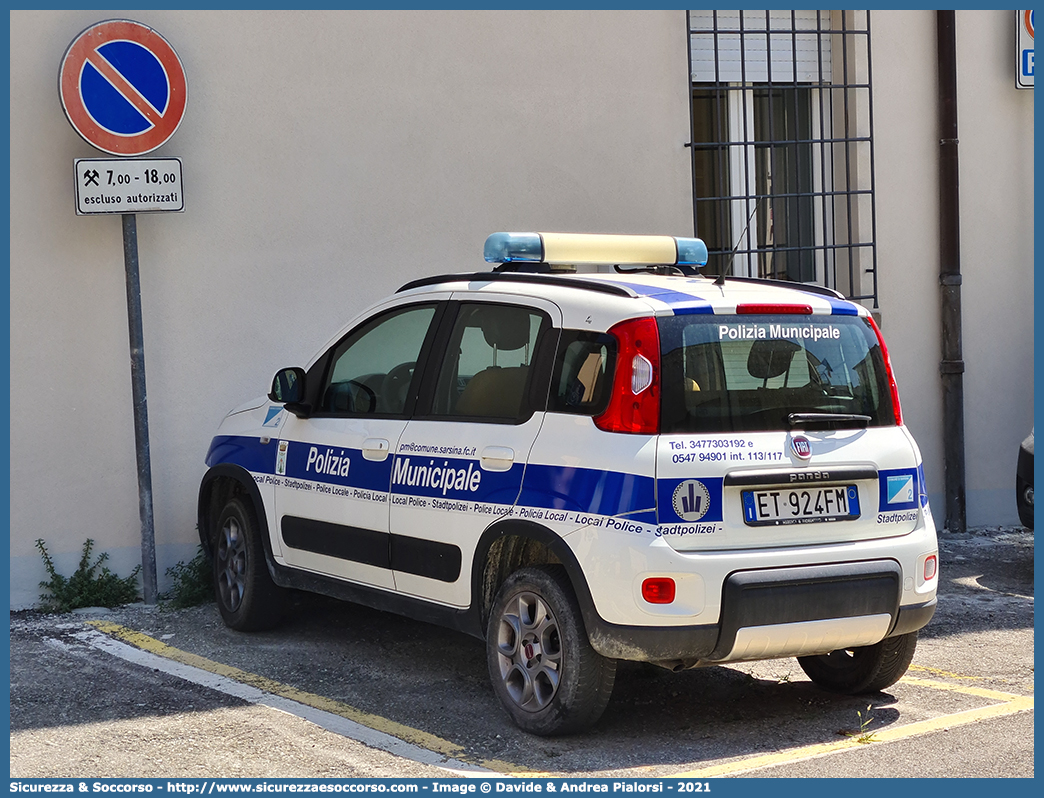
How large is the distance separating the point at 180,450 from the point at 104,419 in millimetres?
482

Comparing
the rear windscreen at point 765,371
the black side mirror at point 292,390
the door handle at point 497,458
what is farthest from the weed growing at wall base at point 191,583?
the rear windscreen at point 765,371

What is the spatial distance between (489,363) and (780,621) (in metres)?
1.62

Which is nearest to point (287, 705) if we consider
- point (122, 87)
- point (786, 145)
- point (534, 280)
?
point (534, 280)

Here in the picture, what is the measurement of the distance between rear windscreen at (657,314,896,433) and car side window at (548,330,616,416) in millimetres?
223

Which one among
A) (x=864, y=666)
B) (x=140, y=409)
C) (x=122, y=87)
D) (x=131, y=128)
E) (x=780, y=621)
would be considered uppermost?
(x=122, y=87)

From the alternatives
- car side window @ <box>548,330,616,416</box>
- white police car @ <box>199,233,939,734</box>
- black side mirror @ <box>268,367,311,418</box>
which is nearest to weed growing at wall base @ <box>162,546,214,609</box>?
black side mirror @ <box>268,367,311,418</box>

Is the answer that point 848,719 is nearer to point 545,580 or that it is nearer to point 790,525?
point 790,525

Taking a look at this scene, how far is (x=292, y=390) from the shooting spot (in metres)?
6.28

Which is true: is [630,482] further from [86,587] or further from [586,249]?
[86,587]

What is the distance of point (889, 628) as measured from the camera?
16.5ft

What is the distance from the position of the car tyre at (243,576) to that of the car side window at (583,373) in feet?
7.63

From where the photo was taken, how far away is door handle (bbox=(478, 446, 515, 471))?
16.9ft

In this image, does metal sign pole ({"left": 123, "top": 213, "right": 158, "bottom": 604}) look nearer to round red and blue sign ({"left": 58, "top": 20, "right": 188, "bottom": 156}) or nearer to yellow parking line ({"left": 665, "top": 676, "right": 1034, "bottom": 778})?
round red and blue sign ({"left": 58, "top": 20, "right": 188, "bottom": 156})

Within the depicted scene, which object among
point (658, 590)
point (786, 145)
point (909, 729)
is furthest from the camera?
point (786, 145)
